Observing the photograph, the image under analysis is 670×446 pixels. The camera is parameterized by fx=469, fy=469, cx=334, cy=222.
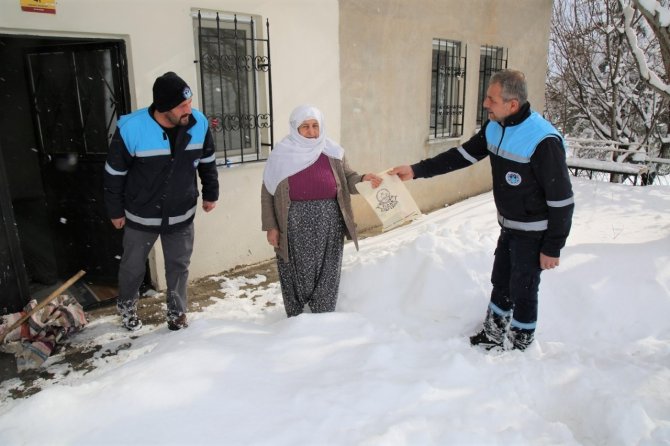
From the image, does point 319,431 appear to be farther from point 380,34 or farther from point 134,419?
point 380,34

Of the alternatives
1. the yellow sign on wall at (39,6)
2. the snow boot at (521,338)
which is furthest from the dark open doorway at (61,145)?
the snow boot at (521,338)

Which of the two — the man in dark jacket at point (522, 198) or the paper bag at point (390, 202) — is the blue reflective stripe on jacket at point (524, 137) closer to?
the man in dark jacket at point (522, 198)

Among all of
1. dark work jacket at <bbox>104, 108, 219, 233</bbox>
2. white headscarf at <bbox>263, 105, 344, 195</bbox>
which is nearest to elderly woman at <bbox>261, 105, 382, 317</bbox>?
white headscarf at <bbox>263, 105, 344, 195</bbox>

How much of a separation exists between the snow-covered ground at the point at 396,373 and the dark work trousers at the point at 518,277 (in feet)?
0.75

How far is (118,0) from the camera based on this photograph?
3473mm

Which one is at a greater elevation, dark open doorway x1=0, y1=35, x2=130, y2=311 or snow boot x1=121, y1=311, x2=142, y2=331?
dark open doorway x1=0, y1=35, x2=130, y2=311

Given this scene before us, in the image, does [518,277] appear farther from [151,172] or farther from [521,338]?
[151,172]

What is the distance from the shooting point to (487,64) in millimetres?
8211

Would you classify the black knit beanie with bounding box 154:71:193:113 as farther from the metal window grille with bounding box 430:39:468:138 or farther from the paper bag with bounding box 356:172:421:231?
the metal window grille with bounding box 430:39:468:138

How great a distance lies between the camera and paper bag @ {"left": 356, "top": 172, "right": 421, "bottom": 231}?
10.5 feet

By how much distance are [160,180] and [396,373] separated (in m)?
2.00

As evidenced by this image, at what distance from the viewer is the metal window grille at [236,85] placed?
4270 mm

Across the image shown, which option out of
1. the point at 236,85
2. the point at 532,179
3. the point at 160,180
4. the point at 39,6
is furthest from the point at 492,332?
the point at 39,6

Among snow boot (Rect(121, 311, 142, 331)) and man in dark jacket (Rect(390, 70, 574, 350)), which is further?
snow boot (Rect(121, 311, 142, 331))
